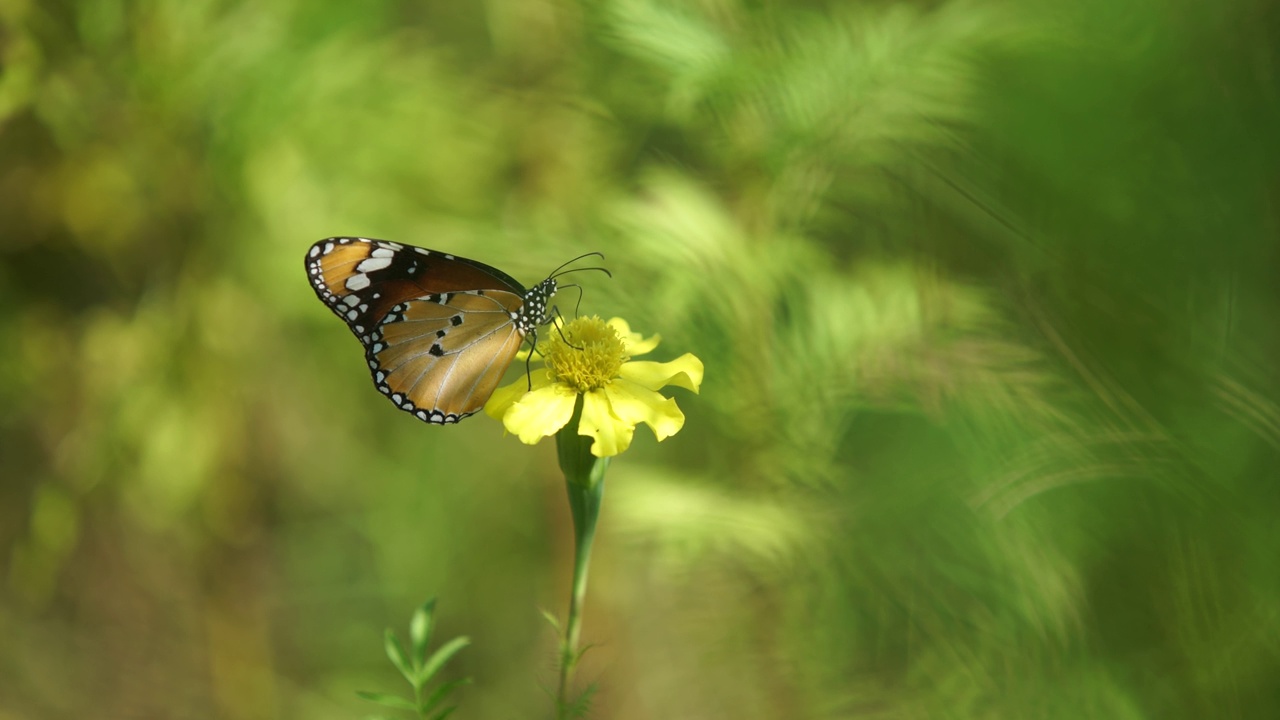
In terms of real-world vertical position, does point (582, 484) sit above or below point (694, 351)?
below

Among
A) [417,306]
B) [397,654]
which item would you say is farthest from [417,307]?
[397,654]

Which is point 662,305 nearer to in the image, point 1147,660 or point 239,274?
point 1147,660

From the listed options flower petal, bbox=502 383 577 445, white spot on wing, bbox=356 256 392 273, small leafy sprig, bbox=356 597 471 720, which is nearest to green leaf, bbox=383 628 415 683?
small leafy sprig, bbox=356 597 471 720

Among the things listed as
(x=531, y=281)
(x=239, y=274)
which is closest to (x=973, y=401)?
(x=531, y=281)

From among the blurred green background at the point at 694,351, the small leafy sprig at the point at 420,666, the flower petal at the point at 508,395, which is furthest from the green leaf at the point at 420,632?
the blurred green background at the point at 694,351

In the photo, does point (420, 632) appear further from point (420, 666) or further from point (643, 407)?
point (643, 407)

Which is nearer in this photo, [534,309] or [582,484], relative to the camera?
[582,484]

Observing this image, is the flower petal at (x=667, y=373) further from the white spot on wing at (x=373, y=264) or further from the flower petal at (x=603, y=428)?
the white spot on wing at (x=373, y=264)
